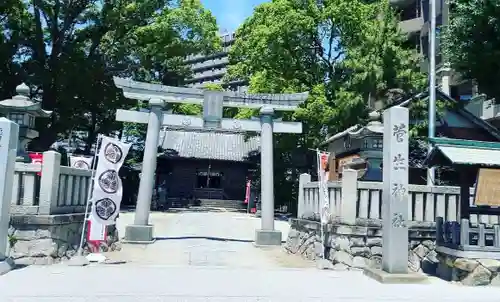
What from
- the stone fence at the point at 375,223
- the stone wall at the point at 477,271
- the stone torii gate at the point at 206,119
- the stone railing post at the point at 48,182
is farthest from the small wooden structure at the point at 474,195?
the stone railing post at the point at 48,182

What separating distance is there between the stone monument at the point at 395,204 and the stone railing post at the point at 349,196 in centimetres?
126

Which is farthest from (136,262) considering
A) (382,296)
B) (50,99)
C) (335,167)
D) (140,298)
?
(50,99)

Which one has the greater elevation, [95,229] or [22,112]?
[22,112]

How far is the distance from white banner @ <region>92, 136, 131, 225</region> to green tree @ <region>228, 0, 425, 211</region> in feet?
40.4

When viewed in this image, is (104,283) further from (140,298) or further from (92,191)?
(92,191)

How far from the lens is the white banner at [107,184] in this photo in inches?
469

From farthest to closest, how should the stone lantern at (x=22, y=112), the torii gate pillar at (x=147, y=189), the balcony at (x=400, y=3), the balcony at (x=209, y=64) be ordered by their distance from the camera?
the balcony at (x=209, y=64) → the balcony at (x=400, y=3) → the torii gate pillar at (x=147, y=189) → the stone lantern at (x=22, y=112)

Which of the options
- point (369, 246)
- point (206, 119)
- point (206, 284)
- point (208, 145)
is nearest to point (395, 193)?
point (369, 246)

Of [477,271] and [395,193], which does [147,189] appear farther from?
[477,271]

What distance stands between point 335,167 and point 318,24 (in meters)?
10.3

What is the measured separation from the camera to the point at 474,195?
977 cm

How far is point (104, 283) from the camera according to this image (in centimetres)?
870

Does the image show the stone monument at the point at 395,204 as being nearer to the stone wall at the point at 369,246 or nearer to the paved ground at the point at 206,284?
the paved ground at the point at 206,284

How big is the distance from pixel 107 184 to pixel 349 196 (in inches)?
238
